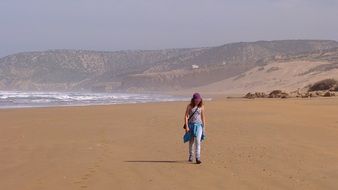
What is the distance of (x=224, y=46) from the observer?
139500mm

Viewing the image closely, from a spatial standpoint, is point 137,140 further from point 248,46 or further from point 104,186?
point 248,46

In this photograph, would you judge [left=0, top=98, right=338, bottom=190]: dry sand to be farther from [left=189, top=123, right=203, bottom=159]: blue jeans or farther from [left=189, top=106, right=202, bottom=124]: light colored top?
[left=189, top=106, right=202, bottom=124]: light colored top

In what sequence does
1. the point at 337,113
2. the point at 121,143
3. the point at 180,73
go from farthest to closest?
the point at 180,73, the point at 337,113, the point at 121,143

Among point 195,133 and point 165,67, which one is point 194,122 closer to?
point 195,133

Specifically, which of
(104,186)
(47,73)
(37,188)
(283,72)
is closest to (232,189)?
(104,186)

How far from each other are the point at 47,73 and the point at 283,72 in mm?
92343

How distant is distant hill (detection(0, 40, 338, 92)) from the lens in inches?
2908

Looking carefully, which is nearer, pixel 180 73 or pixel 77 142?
pixel 77 142

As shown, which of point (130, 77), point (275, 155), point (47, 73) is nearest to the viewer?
point (275, 155)

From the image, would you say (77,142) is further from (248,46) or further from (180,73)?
(248,46)

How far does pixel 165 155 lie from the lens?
11.8m

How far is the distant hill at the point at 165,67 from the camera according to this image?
73.9 meters

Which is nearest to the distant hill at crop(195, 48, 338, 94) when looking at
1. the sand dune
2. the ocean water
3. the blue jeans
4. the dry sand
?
the sand dune

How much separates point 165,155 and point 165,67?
11214cm
